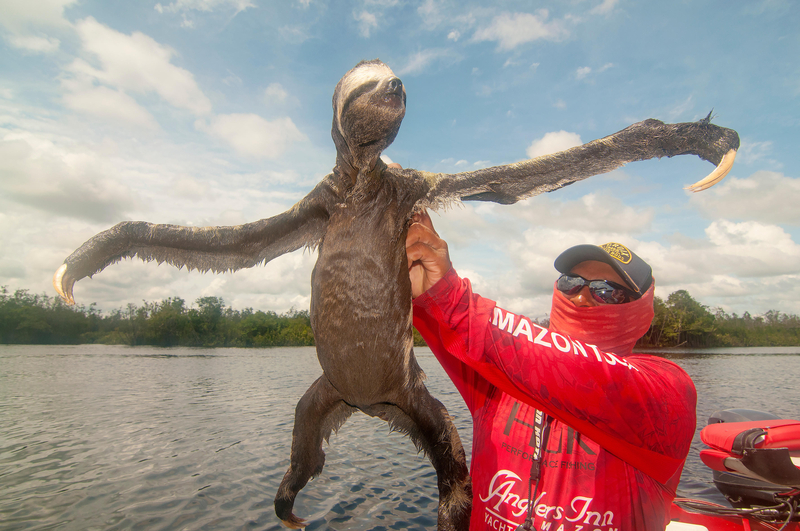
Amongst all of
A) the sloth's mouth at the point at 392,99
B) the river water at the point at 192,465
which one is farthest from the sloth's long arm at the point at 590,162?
the river water at the point at 192,465

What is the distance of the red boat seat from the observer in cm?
387

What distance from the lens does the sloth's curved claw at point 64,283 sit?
2.42 meters

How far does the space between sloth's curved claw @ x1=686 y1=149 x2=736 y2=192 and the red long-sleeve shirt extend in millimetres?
1048

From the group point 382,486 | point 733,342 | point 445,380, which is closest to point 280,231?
point 382,486

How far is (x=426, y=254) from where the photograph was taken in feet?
6.91

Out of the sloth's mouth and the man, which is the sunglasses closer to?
the man

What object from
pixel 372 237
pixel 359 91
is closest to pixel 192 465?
pixel 372 237

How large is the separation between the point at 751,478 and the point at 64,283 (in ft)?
22.0

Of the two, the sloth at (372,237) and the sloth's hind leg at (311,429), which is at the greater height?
the sloth at (372,237)

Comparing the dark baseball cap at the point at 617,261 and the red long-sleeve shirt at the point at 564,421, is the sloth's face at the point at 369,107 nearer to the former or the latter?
the red long-sleeve shirt at the point at 564,421

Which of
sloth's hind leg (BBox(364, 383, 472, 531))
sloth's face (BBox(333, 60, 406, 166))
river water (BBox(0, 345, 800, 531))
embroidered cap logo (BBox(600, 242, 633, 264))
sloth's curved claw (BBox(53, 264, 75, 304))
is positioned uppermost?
sloth's face (BBox(333, 60, 406, 166))

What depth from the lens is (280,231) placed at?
2.61m

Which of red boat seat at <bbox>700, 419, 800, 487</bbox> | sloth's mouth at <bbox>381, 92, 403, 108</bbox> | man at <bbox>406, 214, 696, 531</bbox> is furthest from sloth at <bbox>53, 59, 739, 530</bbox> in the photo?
red boat seat at <bbox>700, 419, 800, 487</bbox>

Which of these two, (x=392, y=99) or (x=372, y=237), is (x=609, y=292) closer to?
(x=372, y=237)
